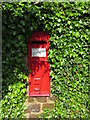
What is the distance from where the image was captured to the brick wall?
11.7 ft

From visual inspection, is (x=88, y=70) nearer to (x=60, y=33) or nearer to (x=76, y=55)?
(x=76, y=55)

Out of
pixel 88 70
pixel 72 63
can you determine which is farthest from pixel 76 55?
pixel 88 70

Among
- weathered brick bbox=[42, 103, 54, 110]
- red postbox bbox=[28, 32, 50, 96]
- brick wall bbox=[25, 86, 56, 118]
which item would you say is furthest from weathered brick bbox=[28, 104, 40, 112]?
red postbox bbox=[28, 32, 50, 96]

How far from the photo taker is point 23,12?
10.9 ft

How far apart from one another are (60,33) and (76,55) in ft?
2.03

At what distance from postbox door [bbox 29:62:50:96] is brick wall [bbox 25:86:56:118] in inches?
4.9

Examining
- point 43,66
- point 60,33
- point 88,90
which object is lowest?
point 88,90

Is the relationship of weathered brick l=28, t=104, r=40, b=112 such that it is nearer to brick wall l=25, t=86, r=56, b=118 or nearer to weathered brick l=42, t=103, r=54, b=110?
brick wall l=25, t=86, r=56, b=118

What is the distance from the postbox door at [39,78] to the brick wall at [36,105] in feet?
0.40

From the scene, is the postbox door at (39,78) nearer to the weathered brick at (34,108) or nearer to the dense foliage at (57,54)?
the dense foliage at (57,54)

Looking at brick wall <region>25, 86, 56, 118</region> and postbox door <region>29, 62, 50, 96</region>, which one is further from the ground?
postbox door <region>29, 62, 50, 96</region>

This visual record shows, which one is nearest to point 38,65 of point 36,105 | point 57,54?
point 57,54

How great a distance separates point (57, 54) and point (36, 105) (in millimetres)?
1269

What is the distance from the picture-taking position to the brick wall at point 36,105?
3.56 m
